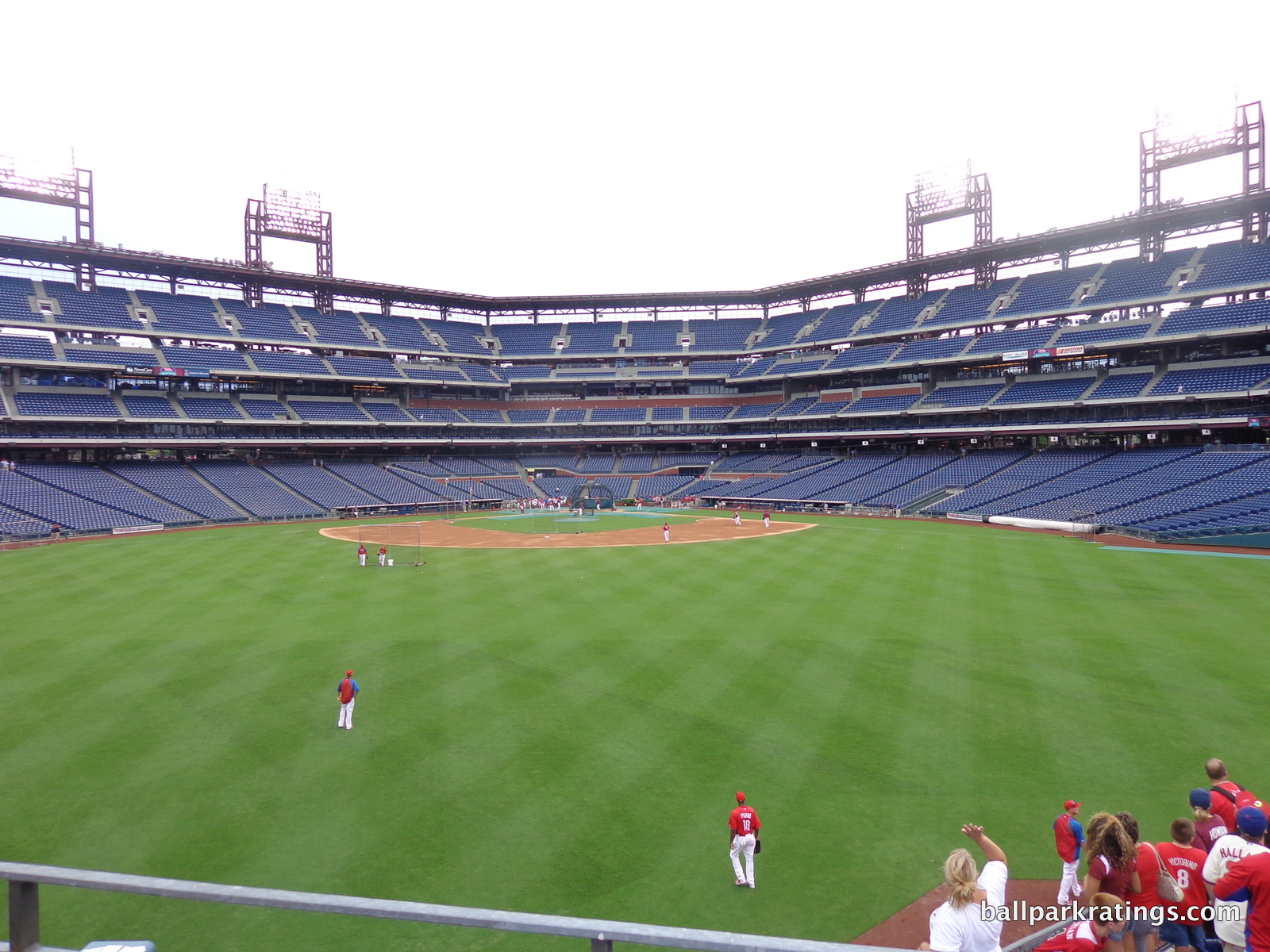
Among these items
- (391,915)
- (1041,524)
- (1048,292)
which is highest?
(1048,292)

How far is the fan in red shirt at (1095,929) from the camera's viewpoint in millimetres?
5426

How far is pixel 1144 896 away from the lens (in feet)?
19.4

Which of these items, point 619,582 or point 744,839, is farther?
point 619,582

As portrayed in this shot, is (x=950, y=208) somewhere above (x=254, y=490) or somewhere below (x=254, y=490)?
above

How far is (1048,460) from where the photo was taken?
56.9m

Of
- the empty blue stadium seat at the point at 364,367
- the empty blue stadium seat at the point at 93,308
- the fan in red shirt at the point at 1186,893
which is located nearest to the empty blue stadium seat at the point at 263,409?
the empty blue stadium seat at the point at 364,367

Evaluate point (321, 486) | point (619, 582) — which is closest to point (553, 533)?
point (619, 582)

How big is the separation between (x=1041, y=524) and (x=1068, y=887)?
147 ft

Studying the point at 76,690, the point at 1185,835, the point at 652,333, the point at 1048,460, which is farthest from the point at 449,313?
the point at 1185,835

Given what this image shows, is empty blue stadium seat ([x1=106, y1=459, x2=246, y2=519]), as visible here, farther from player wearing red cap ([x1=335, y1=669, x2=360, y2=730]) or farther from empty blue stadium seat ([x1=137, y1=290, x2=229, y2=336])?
player wearing red cap ([x1=335, y1=669, x2=360, y2=730])

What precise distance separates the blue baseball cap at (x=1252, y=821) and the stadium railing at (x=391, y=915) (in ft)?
17.9

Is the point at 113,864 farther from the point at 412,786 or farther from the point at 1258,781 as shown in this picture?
the point at 1258,781

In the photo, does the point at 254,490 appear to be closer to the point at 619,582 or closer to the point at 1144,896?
the point at 619,582

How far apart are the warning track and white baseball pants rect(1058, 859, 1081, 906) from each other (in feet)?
109
